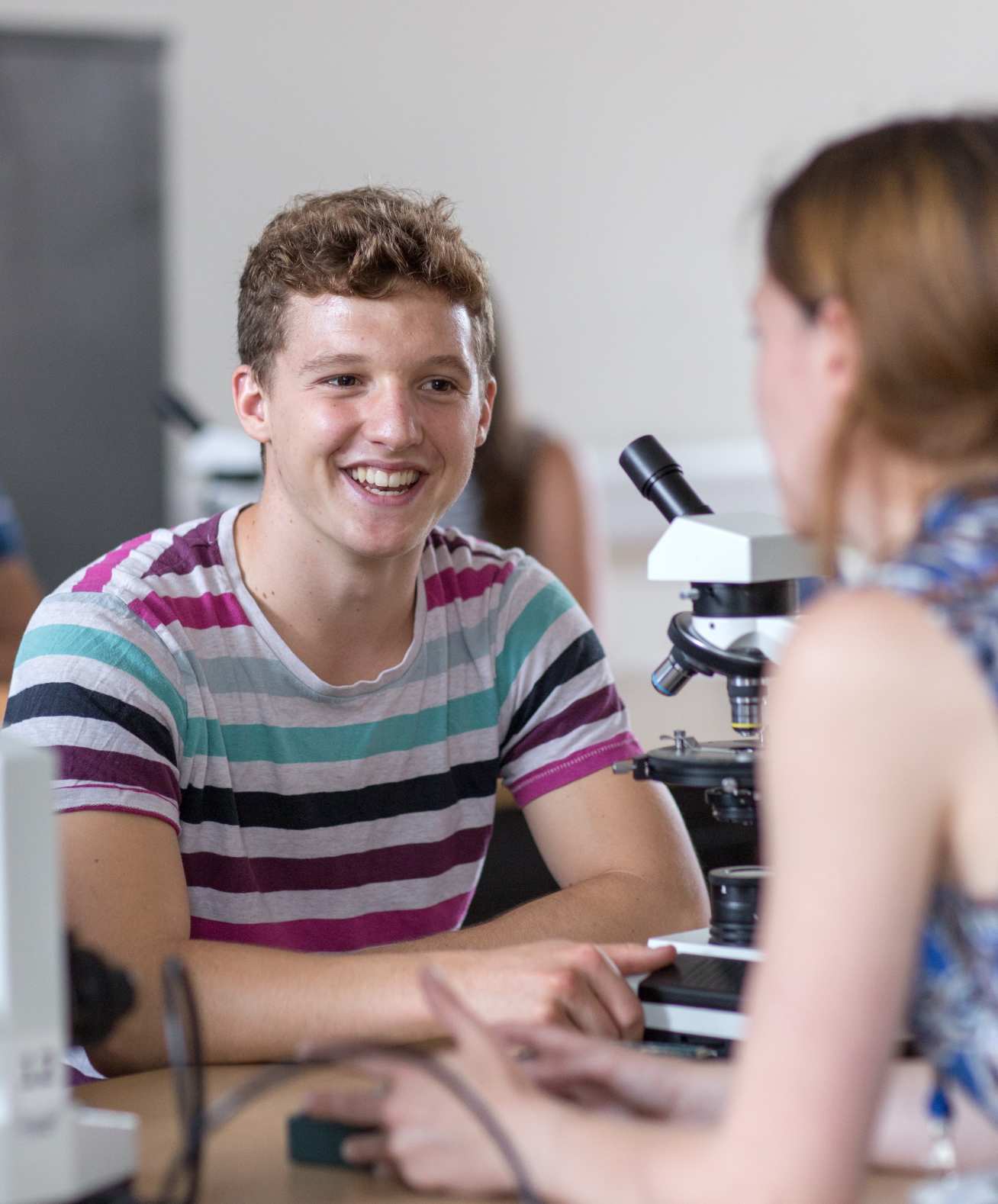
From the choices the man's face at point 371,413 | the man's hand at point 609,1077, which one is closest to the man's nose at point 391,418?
the man's face at point 371,413

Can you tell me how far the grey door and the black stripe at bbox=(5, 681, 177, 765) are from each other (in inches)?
110

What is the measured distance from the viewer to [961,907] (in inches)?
30.9

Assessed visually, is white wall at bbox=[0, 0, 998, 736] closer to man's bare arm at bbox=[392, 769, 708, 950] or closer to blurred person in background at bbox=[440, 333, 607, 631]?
blurred person in background at bbox=[440, 333, 607, 631]

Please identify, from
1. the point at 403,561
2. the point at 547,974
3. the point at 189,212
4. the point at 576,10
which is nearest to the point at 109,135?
the point at 189,212

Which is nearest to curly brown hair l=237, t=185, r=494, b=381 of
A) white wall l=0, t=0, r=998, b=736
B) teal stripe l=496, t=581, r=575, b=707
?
Result: teal stripe l=496, t=581, r=575, b=707

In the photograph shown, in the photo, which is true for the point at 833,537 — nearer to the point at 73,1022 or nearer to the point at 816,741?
the point at 816,741

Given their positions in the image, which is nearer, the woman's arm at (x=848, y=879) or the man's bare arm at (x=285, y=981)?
the woman's arm at (x=848, y=879)

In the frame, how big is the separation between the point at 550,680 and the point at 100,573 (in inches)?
19.0

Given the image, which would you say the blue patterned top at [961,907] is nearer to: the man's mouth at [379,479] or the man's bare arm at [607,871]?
the man's bare arm at [607,871]

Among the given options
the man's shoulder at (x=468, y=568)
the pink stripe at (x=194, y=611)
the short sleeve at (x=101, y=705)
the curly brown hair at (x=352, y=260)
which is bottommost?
the short sleeve at (x=101, y=705)

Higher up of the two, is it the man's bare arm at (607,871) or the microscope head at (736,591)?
the microscope head at (736,591)

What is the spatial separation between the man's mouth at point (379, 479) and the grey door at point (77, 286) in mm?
2638

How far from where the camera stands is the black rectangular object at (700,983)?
1.16m

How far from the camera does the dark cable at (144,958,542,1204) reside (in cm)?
85
